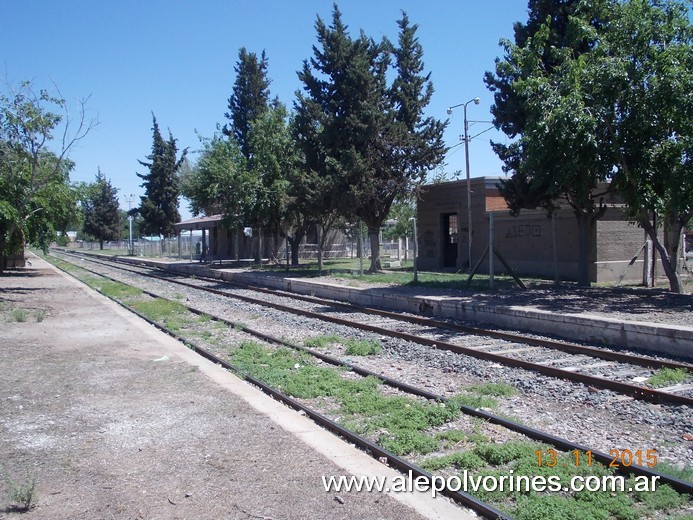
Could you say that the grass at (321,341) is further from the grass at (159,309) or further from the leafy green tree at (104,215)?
the leafy green tree at (104,215)

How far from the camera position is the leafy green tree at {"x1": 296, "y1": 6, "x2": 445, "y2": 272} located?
26.3 metres

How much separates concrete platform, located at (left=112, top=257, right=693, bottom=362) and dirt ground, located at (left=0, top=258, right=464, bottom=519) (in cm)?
733

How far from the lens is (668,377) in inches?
356

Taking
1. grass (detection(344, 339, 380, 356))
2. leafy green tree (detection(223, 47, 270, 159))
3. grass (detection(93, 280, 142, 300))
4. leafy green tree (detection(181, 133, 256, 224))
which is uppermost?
leafy green tree (detection(223, 47, 270, 159))

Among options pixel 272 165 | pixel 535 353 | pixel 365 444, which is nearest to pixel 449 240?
pixel 272 165

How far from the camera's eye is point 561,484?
209 inches

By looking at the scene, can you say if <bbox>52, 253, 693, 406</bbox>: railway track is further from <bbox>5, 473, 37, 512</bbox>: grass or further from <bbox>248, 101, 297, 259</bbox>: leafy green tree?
<bbox>248, 101, 297, 259</bbox>: leafy green tree

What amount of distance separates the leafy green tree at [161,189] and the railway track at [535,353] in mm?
55121

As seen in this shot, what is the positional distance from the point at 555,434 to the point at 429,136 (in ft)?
74.3

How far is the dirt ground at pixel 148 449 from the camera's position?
5000 mm

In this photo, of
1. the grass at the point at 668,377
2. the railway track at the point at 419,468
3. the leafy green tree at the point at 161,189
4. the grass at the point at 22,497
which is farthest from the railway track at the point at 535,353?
the leafy green tree at the point at 161,189

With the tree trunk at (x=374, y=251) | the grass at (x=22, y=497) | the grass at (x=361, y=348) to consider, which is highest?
the tree trunk at (x=374, y=251)

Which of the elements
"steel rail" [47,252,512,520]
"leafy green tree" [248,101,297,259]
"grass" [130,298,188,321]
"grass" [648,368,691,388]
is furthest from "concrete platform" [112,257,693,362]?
"leafy green tree" [248,101,297,259]

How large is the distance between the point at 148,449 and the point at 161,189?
6615 centimetres
